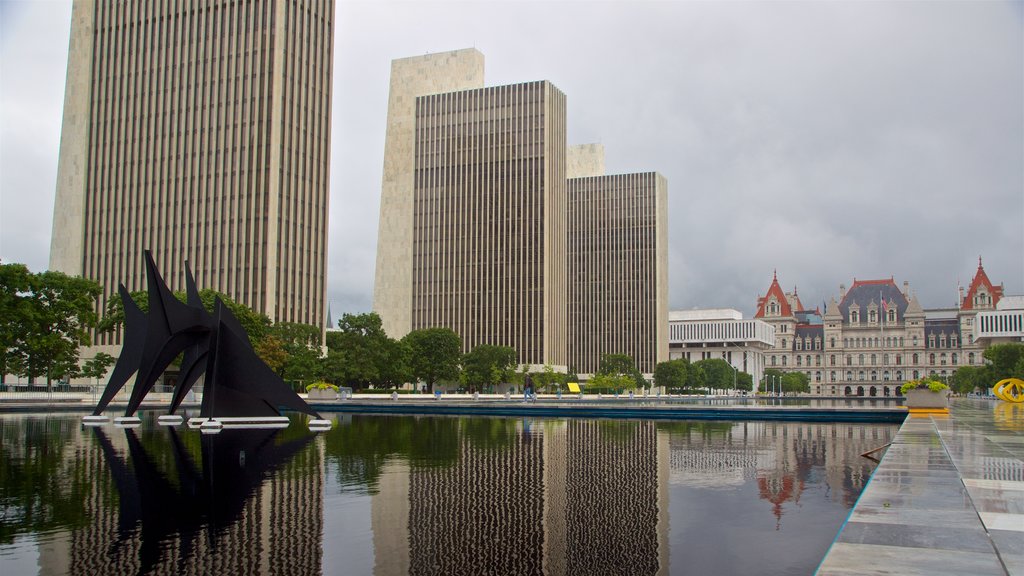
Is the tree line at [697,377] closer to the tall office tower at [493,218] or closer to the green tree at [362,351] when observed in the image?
the tall office tower at [493,218]

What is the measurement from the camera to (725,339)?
190000 mm

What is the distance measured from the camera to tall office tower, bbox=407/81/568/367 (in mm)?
123188

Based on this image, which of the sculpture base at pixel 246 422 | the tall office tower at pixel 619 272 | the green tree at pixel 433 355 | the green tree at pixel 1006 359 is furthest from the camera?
the tall office tower at pixel 619 272

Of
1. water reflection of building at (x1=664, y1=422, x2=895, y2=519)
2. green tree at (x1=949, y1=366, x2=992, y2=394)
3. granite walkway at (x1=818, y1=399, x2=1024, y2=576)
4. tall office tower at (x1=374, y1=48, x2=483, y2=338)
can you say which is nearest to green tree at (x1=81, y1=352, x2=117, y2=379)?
water reflection of building at (x1=664, y1=422, x2=895, y2=519)

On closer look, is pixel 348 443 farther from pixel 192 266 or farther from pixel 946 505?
pixel 192 266

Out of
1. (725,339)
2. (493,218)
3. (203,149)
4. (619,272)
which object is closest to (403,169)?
(493,218)

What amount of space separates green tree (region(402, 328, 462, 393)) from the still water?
216ft

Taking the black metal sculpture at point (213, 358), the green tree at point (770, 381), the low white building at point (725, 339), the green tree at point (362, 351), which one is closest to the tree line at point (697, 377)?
the green tree at point (770, 381)

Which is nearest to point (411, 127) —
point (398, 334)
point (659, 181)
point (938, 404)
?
point (398, 334)

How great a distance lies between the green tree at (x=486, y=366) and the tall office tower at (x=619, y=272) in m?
55.1

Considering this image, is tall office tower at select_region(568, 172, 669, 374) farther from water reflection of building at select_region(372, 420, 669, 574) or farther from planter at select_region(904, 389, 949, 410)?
water reflection of building at select_region(372, 420, 669, 574)

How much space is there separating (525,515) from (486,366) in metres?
87.1

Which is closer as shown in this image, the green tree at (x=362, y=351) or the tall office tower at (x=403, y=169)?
the green tree at (x=362, y=351)

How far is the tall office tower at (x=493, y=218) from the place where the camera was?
123188mm
